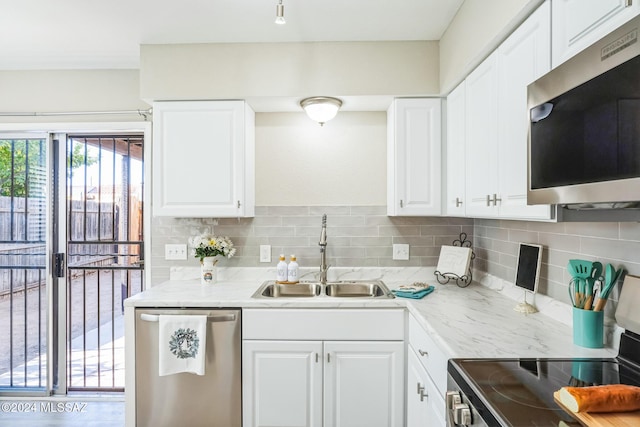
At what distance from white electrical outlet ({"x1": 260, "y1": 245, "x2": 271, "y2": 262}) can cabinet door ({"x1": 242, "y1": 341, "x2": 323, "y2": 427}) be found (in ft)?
2.34

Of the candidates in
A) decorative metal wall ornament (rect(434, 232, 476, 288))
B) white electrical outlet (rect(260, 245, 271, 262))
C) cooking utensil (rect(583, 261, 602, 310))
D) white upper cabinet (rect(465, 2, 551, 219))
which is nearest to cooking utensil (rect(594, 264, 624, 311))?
cooking utensil (rect(583, 261, 602, 310))

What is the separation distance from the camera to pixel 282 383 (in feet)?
6.87

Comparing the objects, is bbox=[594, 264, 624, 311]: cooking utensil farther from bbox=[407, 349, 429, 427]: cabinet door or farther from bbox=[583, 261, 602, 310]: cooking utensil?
bbox=[407, 349, 429, 427]: cabinet door

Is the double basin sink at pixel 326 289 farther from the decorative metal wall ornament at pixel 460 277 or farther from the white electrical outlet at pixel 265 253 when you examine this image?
the decorative metal wall ornament at pixel 460 277

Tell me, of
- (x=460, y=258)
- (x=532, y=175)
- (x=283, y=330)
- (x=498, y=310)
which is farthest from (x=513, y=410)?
(x=460, y=258)

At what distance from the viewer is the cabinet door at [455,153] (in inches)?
82.1

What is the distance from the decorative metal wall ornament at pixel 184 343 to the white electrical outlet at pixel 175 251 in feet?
2.46

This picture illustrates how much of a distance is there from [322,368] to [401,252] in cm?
99

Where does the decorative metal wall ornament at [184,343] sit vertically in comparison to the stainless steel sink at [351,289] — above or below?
below

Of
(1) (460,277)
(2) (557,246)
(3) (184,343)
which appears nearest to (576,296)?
(2) (557,246)

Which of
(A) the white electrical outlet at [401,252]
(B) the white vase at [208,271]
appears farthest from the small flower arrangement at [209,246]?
(A) the white electrical outlet at [401,252]

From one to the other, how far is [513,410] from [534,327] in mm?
791

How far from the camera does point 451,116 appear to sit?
7.43 feet

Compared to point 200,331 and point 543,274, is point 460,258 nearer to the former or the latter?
Result: point 543,274
